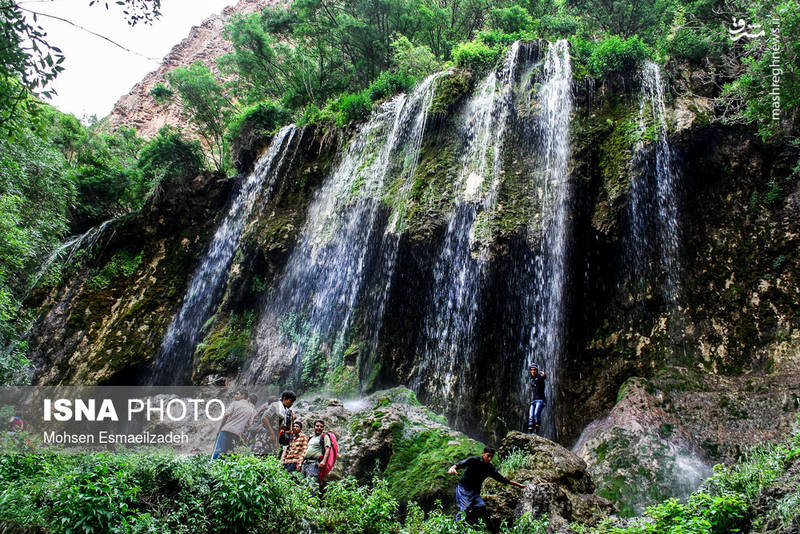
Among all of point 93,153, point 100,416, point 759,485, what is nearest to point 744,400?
point 759,485

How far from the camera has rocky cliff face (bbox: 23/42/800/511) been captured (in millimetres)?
8195

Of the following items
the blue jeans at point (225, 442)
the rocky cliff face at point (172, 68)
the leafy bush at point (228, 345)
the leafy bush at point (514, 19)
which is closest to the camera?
the blue jeans at point (225, 442)

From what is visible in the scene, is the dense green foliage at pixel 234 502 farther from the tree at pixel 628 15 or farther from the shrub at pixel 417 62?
the tree at pixel 628 15

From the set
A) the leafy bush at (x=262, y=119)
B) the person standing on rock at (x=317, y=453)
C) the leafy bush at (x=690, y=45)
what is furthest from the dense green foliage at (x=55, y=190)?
the leafy bush at (x=690, y=45)

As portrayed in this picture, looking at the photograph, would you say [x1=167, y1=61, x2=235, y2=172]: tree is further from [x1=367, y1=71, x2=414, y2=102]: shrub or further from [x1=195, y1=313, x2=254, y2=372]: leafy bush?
[x1=195, y1=313, x2=254, y2=372]: leafy bush

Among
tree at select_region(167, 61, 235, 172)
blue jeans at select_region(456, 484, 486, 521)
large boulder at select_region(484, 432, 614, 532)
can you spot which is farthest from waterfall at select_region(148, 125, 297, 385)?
blue jeans at select_region(456, 484, 486, 521)

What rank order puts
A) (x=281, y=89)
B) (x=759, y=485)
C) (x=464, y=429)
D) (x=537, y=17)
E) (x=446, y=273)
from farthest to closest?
(x=281, y=89), (x=537, y=17), (x=446, y=273), (x=464, y=429), (x=759, y=485)

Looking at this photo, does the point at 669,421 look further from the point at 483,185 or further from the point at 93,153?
the point at 93,153

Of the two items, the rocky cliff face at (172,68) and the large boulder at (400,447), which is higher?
the rocky cliff face at (172,68)

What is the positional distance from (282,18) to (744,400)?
22640mm

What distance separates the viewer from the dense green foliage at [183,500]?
137 inches

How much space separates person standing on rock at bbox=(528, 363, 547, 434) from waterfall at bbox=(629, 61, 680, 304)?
4010mm

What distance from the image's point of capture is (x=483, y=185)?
1141 cm

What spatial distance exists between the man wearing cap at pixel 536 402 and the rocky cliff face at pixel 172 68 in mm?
44219
